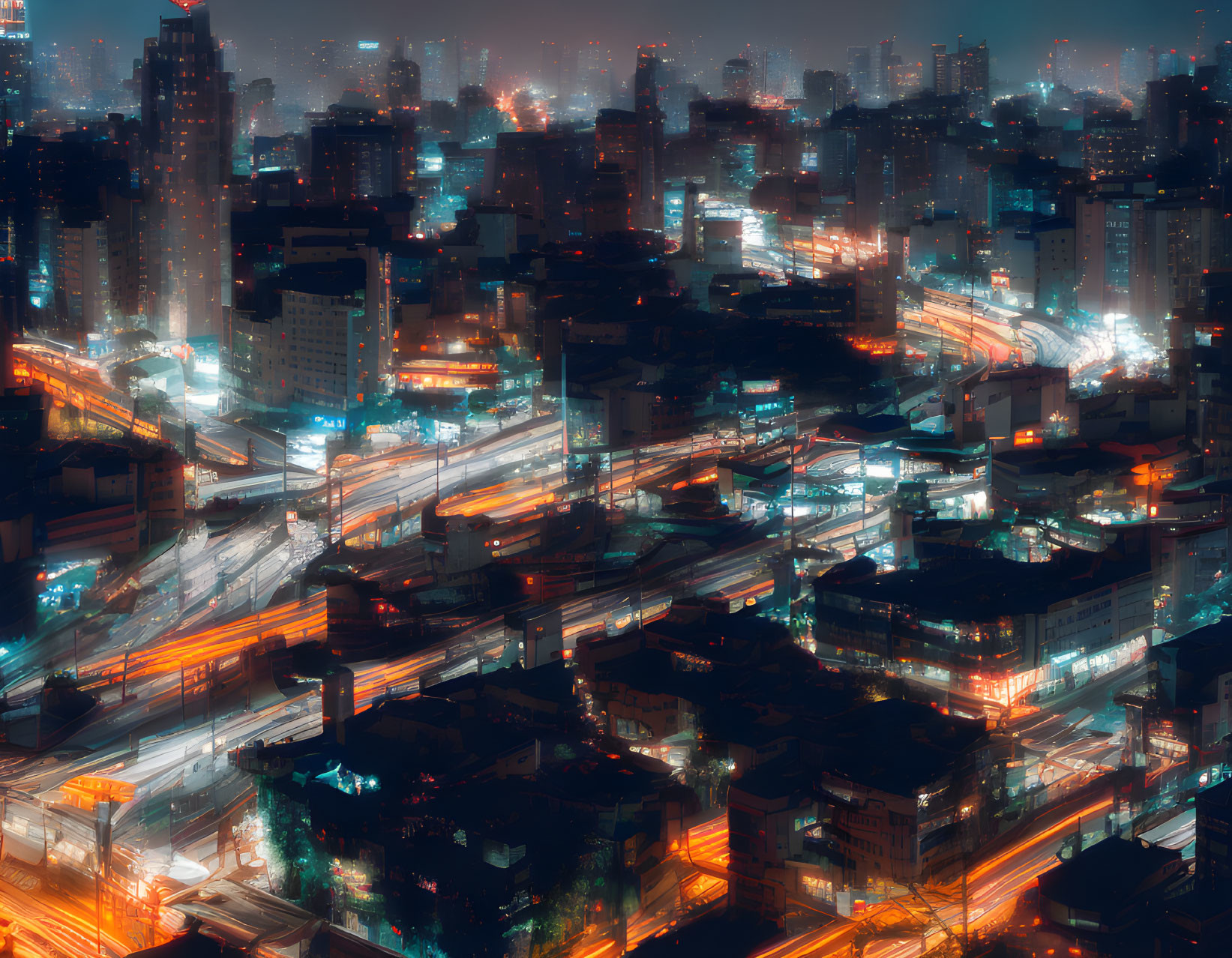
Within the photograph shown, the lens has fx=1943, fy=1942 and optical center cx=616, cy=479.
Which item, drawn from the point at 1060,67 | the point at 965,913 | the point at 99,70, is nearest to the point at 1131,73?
the point at 1060,67

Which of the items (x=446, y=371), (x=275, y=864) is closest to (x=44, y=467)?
(x=446, y=371)

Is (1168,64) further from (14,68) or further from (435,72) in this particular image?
(14,68)

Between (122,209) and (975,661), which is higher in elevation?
(122,209)

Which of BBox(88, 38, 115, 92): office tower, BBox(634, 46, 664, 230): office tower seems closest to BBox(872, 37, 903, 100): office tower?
BBox(634, 46, 664, 230): office tower

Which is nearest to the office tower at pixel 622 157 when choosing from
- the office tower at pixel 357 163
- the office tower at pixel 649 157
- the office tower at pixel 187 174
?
the office tower at pixel 649 157

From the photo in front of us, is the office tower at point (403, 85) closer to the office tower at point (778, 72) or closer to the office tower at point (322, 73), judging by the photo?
the office tower at point (322, 73)

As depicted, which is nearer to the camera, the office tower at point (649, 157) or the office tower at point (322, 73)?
the office tower at point (649, 157)

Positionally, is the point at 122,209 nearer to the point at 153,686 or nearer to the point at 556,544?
the point at 556,544
